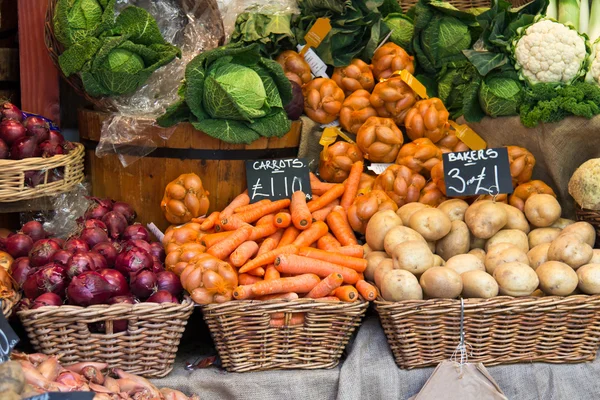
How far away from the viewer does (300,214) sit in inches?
103

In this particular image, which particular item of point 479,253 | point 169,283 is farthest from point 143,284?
point 479,253

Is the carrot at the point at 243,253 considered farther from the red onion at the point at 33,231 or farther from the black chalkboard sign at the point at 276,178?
the red onion at the point at 33,231

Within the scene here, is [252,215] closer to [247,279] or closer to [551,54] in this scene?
[247,279]

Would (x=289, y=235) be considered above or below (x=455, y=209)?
below

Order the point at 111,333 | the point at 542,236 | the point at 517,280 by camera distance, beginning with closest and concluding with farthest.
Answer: the point at 111,333 → the point at 517,280 → the point at 542,236

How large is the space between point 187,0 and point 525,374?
2366mm

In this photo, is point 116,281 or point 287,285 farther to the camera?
point 287,285

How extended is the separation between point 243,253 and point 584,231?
122 cm

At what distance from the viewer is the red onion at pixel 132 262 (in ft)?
7.55

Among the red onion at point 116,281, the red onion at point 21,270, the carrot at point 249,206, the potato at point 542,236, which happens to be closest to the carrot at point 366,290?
the carrot at point 249,206

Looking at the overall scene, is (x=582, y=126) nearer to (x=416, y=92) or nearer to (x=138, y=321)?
(x=416, y=92)

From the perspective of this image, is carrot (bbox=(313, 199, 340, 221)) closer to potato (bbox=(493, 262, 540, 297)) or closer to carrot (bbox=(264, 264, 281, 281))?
carrot (bbox=(264, 264, 281, 281))

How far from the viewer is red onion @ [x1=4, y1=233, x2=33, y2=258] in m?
2.48

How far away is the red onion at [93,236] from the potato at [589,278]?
166cm
